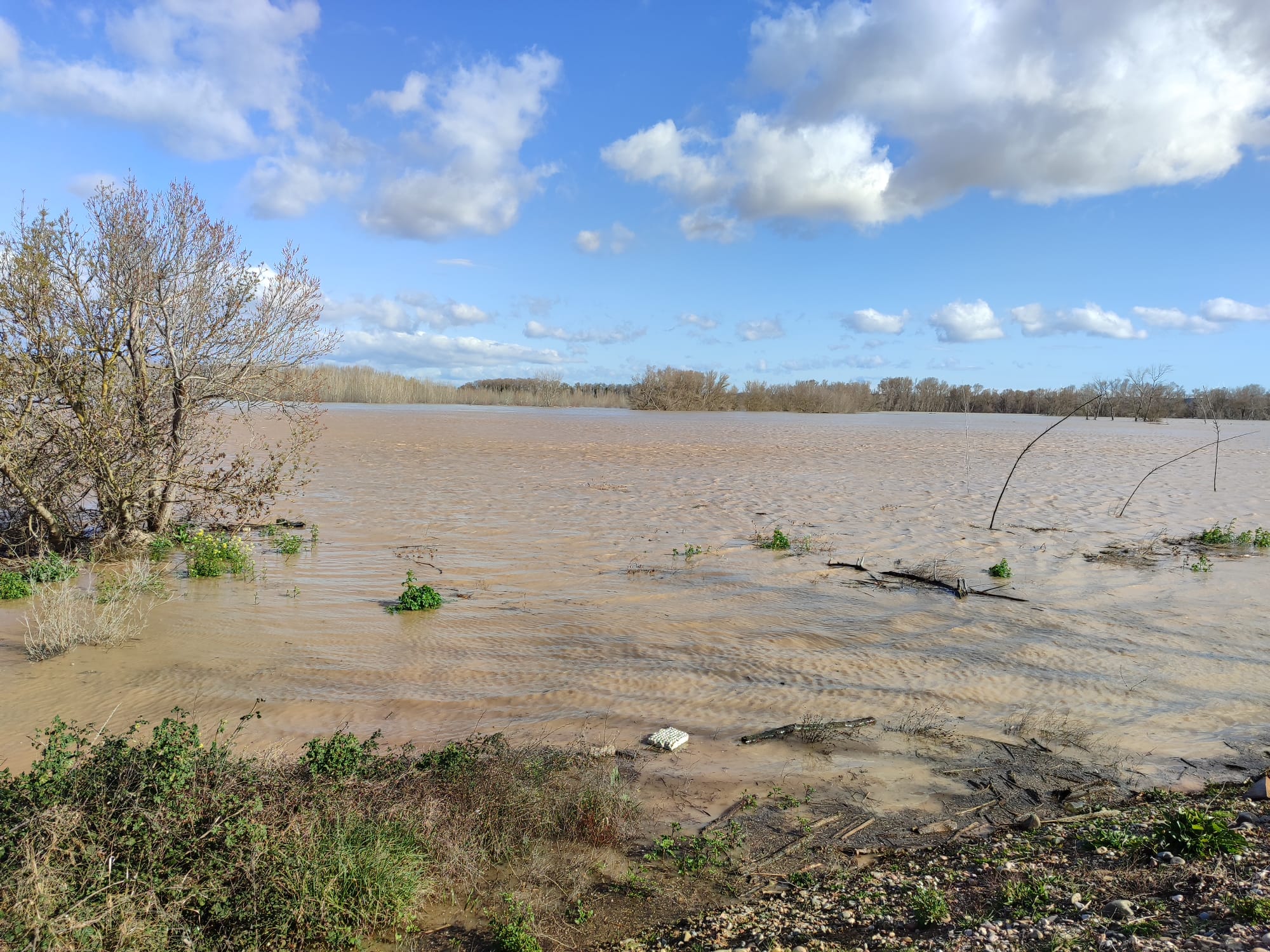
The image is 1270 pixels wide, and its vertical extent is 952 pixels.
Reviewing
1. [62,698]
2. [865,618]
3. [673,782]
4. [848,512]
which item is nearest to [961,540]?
[848,512]

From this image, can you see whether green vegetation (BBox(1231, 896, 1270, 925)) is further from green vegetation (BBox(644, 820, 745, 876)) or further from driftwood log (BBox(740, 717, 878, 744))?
driftwood log (BBox(740, 717, 878, 744))

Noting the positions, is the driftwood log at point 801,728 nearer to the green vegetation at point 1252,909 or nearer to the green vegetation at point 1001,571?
the green vegetation at point 1252,909

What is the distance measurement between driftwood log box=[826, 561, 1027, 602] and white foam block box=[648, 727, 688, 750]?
5.53 metres


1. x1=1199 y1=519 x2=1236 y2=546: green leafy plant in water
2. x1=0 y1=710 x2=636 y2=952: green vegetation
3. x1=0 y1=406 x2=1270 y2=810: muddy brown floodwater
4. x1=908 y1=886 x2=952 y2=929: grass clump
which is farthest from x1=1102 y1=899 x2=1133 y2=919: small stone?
x1=1199 y1=519 x2=1236 y2=546: green leafy plant in water

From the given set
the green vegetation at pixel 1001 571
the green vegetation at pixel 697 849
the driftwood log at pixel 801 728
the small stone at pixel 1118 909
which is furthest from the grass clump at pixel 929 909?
the green vegetation at pixel 1001 571

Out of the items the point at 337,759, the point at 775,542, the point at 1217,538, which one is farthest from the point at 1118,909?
the point at 1217,538

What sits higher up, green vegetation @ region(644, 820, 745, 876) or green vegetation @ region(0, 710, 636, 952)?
green vegetation @ region(0, 710, 636, 952)

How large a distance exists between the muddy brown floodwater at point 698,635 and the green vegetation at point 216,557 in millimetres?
348

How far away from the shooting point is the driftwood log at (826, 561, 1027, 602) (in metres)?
9.85

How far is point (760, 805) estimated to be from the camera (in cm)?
475

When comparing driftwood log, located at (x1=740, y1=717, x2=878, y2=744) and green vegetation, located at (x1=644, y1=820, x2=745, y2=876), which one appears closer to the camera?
green vegetation, located at (x1=644, y1=820, x2=745, y2=876)

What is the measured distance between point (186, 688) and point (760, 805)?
16.1ft

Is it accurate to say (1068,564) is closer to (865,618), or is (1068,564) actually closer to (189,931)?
(865,618)

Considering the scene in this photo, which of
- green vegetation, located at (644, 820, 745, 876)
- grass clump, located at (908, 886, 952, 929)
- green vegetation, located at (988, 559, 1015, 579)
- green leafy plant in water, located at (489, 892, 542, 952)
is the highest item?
green vegetation, located at (988, 559, 1015, 579)
